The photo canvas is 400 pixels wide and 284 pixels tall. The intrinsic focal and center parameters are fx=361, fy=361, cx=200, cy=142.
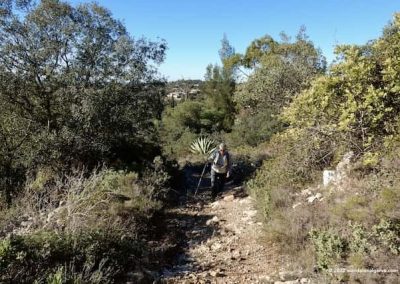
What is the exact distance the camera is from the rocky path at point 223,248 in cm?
571

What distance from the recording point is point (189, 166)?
52.5ft

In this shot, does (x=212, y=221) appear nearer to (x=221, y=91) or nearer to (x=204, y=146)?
(x=204, y=146)

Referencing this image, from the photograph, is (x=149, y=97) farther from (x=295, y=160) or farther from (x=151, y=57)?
(x=295, y=160)

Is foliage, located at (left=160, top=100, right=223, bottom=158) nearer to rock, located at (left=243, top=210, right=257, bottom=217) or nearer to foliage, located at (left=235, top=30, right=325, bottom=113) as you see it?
foliage, located at (left=235, top=30, right=325, bottom=113)

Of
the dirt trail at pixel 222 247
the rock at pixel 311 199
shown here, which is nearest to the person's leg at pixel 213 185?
the dirt trail at pixel 222 247

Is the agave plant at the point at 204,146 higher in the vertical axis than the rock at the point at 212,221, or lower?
higher

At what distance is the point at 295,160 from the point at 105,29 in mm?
6763

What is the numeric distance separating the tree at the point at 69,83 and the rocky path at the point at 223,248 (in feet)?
10.7

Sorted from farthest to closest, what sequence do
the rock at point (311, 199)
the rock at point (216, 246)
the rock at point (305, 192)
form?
the rock at point (305, 192)
the rock at point (311, 199)
the rock at point (216, 246)

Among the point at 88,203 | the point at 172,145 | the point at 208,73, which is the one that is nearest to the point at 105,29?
the point at 88,203

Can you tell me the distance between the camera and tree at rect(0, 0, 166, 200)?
10.0m

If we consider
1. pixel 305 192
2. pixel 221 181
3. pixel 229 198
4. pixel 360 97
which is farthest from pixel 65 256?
pixel 221 181

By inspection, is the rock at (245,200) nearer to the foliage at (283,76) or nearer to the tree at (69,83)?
the tree at (69,83)

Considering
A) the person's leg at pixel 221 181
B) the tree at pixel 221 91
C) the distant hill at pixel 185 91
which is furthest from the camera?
the distant hill at pixel 185 91
